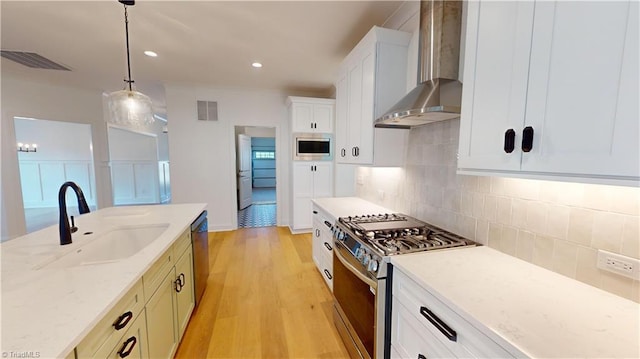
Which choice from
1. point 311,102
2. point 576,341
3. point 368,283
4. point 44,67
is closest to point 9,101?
point 44,67

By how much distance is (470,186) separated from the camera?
5.25ft

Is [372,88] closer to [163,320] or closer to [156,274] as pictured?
[156,274]

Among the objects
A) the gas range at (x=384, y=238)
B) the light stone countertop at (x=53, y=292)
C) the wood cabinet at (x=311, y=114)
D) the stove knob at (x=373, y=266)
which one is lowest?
the stove knob at (x=373, y=266)

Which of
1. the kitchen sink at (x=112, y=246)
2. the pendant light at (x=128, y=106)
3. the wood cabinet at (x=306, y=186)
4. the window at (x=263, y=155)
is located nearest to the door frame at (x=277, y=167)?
the wood cabinet at (x=306, y=186)

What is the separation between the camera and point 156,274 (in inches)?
57.2

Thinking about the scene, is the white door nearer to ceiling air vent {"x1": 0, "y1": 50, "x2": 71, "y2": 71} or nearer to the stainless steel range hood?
ceiling air vent {"x1": 0, "y1": 50, "x2": 71, "y2": 71}

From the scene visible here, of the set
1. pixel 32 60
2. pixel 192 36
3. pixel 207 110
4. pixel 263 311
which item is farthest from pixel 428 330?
pixel 32 60

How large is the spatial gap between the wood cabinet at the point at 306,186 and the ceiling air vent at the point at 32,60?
3.62 metres

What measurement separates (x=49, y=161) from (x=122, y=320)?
8237mm

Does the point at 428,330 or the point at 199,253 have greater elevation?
the point at 428,330

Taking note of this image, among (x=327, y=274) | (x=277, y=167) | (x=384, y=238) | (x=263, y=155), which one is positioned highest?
(x=263, y=155)

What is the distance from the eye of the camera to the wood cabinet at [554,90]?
712mm

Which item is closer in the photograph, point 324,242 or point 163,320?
point 163,320

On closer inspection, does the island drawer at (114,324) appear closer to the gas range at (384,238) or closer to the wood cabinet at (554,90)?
the gas range at (384,238)
